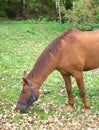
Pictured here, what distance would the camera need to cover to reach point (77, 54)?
7.11m

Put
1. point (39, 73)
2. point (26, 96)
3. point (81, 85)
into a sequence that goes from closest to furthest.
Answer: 1. point (26, 96)
2. point (39, 73)
3. point (81, 85)

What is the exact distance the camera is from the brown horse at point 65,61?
6.66 m

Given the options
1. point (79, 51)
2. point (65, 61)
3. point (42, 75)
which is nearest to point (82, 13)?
point (79, 51)

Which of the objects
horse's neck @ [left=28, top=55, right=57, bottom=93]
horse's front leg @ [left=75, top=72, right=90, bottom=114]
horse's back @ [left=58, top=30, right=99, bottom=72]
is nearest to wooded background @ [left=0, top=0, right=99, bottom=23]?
horse's back @ [left=58, top=30, right=99, bottom=72]

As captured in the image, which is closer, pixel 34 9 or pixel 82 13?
pixel 82 13

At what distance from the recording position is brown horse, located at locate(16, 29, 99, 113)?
666cm

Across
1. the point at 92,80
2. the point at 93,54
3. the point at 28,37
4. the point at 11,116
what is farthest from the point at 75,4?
the point at 11,116

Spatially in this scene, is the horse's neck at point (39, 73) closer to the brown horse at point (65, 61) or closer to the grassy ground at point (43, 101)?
the brown horse at point (65, 61)

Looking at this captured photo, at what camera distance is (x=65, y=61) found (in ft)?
22.9

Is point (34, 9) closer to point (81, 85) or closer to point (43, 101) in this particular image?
point (43, 101)

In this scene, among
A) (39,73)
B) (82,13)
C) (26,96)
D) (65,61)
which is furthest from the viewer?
(82,13)

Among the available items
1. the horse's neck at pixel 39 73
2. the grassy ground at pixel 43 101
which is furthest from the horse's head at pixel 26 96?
the grassy ground at pixel 43 101

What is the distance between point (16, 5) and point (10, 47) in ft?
46.6

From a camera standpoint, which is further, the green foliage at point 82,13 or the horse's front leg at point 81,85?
the green foliage at point 82,13
